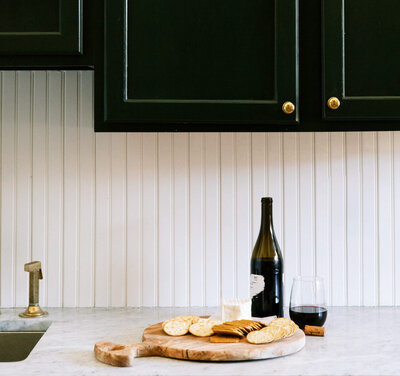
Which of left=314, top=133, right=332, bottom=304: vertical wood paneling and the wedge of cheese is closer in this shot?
the wedge of cheese

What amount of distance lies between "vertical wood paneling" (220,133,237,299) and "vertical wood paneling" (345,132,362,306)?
0.37m

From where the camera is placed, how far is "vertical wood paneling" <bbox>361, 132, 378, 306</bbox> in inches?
74.4

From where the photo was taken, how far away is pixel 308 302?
1623 millimetres

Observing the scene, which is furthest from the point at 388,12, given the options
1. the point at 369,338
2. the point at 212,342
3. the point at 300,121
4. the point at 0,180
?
the point at 0,180

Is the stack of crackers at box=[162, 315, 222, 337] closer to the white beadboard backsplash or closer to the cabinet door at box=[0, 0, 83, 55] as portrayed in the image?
the white beadboard backsplash

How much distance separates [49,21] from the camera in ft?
5.05

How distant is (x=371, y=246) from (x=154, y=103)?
0.87m

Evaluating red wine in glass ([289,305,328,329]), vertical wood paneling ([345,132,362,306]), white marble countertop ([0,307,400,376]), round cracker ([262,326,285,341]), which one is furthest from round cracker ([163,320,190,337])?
vertical wood paneling ([345,132,362,306])

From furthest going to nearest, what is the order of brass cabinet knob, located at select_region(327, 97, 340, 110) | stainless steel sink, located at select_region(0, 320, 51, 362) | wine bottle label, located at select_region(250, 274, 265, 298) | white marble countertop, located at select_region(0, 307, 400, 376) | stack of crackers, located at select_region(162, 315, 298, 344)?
stainless steel sink, located at select_region(0, 320, 51, 362)
wine bottle label, located at select_region(250, 274, 265, 298)
brass cabinet knob, located at select_region(327, 97, 340, 110)
stack of crackers, located at select_region(162, 315, 298, 344)
white marble countertop, located at select_region(0, 307, 400, 376)

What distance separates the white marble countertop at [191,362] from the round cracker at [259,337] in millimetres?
50

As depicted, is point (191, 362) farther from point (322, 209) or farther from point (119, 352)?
point (322, 209)

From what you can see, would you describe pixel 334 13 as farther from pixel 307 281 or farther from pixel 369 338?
pixel 369 338

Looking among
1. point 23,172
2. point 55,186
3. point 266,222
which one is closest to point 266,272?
point 266,222

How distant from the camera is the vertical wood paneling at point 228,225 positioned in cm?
189
